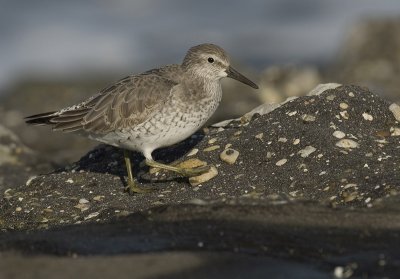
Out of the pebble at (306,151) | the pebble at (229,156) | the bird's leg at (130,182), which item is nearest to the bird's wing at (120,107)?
the bird's leg at (130,182)

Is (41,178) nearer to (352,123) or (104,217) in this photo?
(104,217)

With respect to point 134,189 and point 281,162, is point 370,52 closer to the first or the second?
point 281,162

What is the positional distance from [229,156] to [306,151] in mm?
810

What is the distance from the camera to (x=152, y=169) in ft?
29.7

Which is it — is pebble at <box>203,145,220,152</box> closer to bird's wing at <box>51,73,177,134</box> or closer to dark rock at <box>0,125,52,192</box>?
bird's wing at <box>51,73,177,134</box>

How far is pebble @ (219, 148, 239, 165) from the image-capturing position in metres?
8.51

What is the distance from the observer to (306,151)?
8242 millimetres

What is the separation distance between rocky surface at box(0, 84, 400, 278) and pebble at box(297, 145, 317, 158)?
0.04ft

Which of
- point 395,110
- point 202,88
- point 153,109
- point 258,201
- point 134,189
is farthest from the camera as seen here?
point 395,110

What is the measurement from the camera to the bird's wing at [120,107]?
8562mm

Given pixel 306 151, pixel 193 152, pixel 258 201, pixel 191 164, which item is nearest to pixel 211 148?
pixel 193 152

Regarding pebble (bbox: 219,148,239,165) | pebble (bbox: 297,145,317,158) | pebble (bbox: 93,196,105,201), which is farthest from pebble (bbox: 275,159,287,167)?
pebble (bbox: 93,196,105,201)

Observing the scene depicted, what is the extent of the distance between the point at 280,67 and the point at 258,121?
10712 mm

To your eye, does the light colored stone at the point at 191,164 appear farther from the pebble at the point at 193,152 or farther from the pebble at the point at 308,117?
the pebble at the point at 308,117
